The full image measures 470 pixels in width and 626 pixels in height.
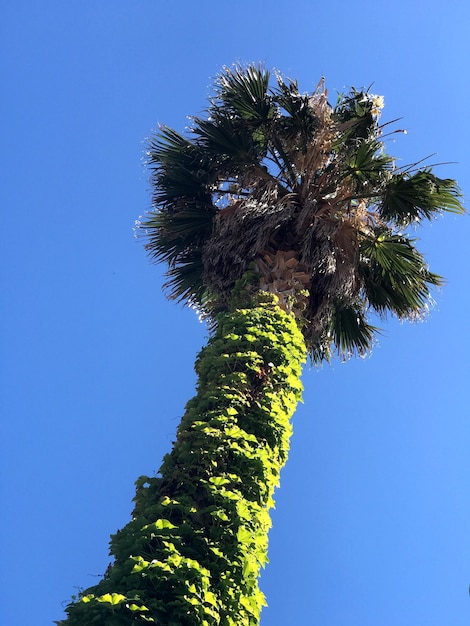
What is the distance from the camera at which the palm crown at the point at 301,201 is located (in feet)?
27.7

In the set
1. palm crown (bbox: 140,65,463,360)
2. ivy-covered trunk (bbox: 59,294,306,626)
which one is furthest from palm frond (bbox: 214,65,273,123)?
ivy-covered trunk (bbox: 59,294,306,626)

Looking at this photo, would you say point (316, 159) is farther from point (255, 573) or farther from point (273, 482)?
point (255, 573)

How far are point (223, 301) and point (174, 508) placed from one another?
457cm

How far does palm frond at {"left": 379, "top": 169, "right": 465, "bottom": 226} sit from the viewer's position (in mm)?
8727

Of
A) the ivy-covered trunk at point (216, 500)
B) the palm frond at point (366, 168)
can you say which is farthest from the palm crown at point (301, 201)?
the ivy-covered trunk at point (216, 500)

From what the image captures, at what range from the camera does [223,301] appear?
876cm

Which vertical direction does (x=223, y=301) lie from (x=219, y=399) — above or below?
above

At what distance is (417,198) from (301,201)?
4.93 ft

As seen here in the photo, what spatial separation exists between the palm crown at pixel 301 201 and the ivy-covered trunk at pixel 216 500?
6.47ft

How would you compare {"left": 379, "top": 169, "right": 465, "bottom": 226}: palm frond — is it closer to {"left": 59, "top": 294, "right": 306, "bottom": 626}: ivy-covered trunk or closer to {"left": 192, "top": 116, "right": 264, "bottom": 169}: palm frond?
{"left": 192, "top": 116, "right": 264, "bottom": 169}: palm frond

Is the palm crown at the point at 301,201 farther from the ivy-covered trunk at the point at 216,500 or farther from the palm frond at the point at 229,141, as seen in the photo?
the ivy-covered trunk at the point at 216,500

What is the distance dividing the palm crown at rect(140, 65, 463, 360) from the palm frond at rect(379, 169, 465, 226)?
0.5 inches

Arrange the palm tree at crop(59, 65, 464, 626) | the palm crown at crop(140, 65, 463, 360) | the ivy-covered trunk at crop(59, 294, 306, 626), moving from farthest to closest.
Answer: the palm crown at crop(140, 65, 463, 360)
the palm tree at crop(59, 65, 464, 626)
the ivy-covered trunk at crop(59, 294, 306, 626)

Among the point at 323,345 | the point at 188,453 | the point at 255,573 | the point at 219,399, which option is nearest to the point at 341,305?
the point at 323,345
